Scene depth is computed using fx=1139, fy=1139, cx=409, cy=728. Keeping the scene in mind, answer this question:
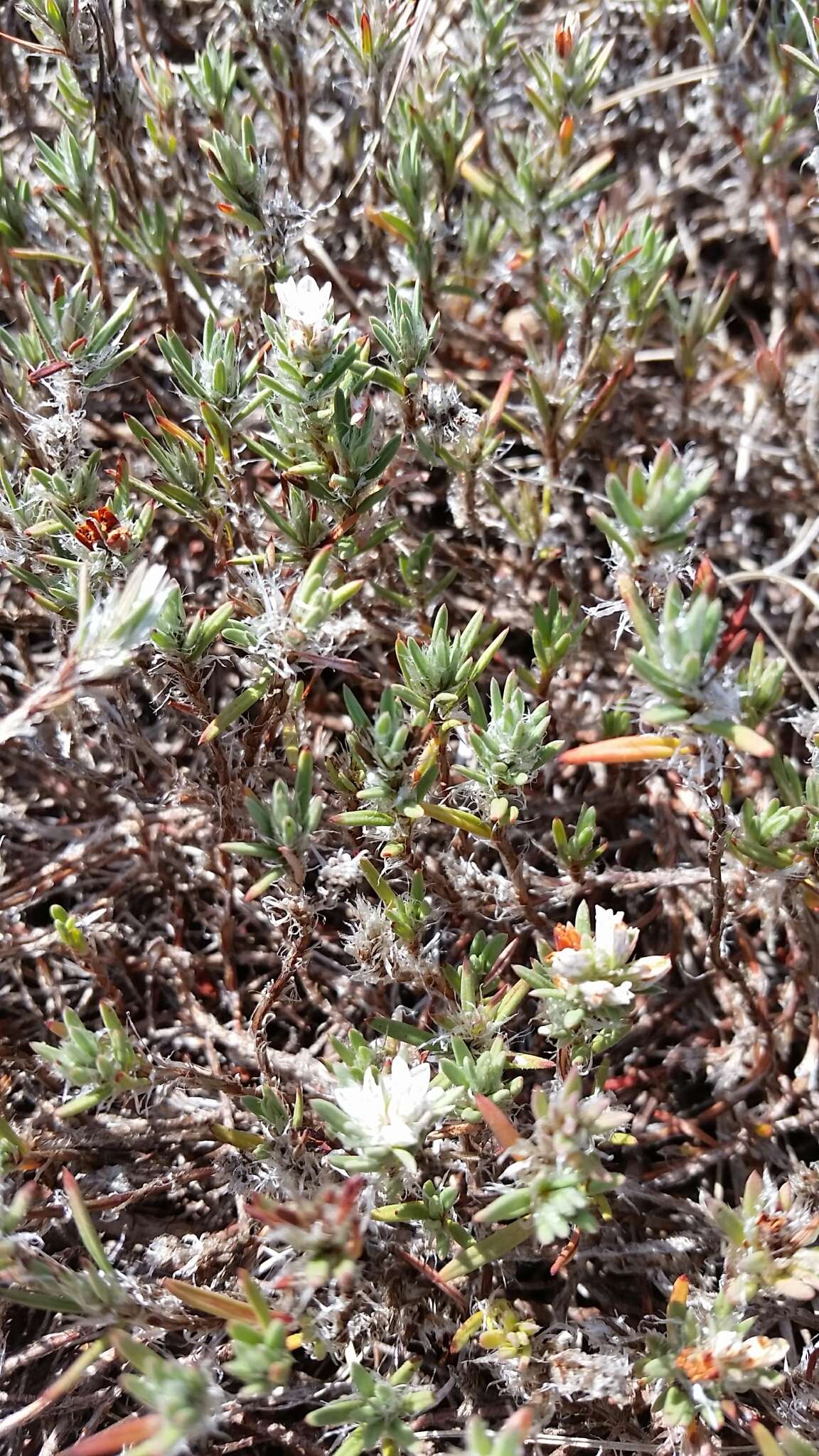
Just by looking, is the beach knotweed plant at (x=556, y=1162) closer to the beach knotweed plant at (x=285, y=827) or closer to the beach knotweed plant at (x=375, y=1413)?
the beach knotweed plant at (x=375, y=1413)

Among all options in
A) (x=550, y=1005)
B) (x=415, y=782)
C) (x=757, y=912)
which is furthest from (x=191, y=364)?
(x=757, y=912)

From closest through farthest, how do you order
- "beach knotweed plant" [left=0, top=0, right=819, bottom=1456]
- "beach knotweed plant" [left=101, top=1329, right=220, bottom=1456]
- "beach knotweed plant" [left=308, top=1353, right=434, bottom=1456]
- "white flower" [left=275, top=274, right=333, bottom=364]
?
"beach knotweed plant" [left=101, top=1329, right=220, bottom=1456], "beach knotweed plant" [left=308, top=1353, right=434, bottom=1456], "beach knotweed plant" [left=0, top=0, right=819, bottom=1456], "white flower" [left=275, top=274, right=333, bottom=364]

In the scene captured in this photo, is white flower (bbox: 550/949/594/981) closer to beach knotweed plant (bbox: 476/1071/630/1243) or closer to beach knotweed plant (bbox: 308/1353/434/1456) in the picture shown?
beach knotweed plant (bbox: 476/1071/630/1243)

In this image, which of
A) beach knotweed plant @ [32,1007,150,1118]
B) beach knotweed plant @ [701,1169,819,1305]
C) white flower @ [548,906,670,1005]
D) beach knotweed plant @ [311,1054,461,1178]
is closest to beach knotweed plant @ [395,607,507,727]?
white flower @ [548,906,670,1005]

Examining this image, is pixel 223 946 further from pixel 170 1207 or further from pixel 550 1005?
pixel 550 1005

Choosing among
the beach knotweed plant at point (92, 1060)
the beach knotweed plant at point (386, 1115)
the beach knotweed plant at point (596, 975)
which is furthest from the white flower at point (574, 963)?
the beach knotweed plant at point (92, 1060)

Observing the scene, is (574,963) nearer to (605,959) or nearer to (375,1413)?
(605,959)

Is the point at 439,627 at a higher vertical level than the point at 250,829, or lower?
higher
